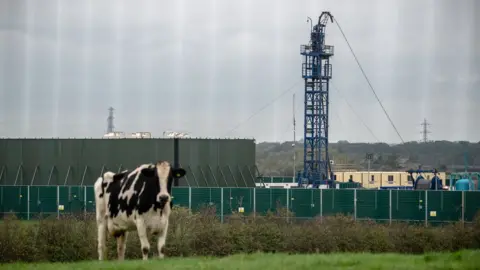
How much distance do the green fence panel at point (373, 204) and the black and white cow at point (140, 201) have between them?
2862cm

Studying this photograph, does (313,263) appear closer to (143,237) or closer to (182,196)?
(143,237)

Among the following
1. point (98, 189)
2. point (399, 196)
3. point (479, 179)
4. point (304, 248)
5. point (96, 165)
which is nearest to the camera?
point (98, 189)

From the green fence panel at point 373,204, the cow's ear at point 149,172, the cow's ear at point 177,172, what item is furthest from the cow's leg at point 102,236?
the green fence panel at point 373,204

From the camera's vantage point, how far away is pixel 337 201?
52.9m

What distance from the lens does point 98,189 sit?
83.6 feet

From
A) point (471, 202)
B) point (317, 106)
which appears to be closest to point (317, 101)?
point (317, 106)

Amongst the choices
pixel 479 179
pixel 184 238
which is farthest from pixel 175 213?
pixel 479 179

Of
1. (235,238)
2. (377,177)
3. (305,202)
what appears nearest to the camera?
(235,238)

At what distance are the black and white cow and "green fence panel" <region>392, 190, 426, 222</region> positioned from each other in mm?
28897

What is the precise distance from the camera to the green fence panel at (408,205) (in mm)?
51484

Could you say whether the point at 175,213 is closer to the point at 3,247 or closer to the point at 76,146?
the point at 3,247

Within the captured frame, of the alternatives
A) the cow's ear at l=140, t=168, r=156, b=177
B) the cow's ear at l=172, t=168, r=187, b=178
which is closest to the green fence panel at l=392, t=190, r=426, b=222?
the cow's ear at l=172, t=168, r=187, b=178

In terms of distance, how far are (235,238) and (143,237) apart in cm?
1177

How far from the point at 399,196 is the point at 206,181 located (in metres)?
20.1
